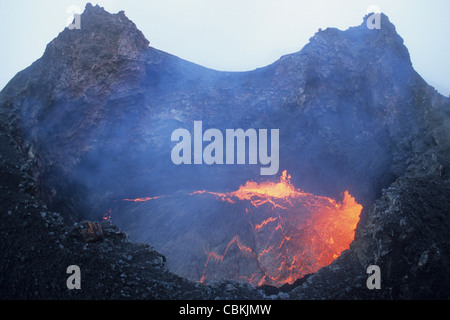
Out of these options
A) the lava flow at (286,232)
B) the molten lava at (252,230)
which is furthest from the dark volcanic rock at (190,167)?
the lava flow at (286,232)

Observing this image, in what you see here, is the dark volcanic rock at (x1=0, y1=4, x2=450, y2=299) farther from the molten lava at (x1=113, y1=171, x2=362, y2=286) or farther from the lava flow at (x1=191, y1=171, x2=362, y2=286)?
the lava flow at (x1=191, y1=171, x2=362, y2=286)

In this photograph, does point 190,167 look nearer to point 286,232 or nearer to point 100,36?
point 286,232

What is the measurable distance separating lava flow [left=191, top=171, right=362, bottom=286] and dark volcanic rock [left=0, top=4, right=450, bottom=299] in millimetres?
1190

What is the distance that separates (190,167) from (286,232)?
8.68 metres

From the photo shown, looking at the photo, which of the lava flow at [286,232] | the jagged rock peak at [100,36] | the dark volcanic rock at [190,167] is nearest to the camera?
the dark volcanic rock at [190,167]

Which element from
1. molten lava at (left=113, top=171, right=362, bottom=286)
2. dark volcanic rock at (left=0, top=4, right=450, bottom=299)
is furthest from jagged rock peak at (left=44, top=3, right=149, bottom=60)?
molten lava at (left=113, top=171, right=362, bottom=286)

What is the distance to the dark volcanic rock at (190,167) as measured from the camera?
30.6 ft

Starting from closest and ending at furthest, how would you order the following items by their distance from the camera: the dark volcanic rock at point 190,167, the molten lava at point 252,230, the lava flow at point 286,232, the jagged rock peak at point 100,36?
the dark volcanic rock at point 190,167
the lava flow at point 286,232
the molten lava at point 252,230
the jagged rock peak at point 100,36

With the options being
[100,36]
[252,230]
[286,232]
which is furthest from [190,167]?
[100,36]

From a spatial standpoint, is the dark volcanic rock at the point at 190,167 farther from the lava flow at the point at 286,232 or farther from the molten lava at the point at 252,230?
the lava flow at the point at 286,232

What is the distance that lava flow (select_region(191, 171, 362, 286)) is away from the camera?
55.4ft

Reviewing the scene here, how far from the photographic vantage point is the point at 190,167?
21.2m

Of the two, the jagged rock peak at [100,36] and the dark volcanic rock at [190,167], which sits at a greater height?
the jagged rock peak at [100,36]

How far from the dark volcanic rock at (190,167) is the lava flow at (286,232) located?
119cm
